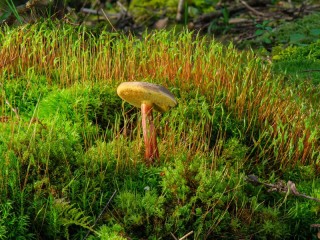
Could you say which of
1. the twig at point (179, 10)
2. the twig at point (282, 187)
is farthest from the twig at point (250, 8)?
the twig at point (282, 187)

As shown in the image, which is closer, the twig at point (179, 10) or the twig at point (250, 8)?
the twig at point (179, 10)

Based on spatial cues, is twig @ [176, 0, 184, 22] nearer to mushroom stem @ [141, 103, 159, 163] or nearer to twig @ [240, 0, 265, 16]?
twig @ [240, 0, 265, 16]

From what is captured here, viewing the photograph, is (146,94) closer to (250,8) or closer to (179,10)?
(179,10)

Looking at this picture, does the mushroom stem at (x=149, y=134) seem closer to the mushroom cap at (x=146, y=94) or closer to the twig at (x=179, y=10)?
the mushroom cap at (x=146, y=94)

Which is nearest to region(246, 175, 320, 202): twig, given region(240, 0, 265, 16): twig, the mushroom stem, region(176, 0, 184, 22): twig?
the mushroom stem

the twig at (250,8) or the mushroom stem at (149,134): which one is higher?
the mushroom stem at (149,134)

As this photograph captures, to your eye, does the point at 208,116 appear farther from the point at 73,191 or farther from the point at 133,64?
the point at 73,191

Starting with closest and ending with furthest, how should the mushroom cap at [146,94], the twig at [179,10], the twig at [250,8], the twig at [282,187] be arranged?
the mushroom cap at [146,94]
the twig at [282,187]
the twig at [179,10]
the twig at [250,8]
